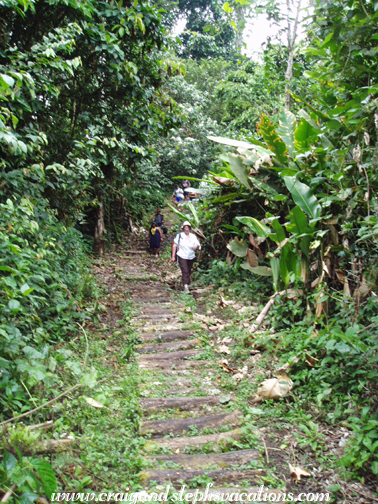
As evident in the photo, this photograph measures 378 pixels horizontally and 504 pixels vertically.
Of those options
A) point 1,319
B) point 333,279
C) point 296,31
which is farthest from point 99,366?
point 296,31

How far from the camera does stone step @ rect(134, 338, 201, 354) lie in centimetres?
514

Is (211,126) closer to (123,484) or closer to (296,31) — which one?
(296,31)

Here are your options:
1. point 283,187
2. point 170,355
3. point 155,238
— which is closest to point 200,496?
point 170,355

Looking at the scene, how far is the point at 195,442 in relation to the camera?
3.37 meters

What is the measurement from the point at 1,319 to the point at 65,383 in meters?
0.94

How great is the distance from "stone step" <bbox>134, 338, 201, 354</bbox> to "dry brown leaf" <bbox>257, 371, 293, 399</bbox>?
1.46 m

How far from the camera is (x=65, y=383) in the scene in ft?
12.9

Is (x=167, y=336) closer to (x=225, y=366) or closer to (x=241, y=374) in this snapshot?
(x=225, y=366)

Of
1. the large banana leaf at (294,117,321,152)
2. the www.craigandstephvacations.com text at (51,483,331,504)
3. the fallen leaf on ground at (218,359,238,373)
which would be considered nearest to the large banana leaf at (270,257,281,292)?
the fallen leaf on ground at (218,359,238,373)

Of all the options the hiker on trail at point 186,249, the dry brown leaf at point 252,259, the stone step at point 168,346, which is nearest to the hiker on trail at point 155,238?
the hiker on trail at point 186,249

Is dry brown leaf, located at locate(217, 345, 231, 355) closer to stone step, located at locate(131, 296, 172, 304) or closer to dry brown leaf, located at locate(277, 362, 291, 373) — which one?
dry brown leaf, located at locate(277, 362, 291, 373)

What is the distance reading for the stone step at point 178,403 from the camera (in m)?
3.84

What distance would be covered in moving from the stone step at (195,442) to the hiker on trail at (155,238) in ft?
25.9

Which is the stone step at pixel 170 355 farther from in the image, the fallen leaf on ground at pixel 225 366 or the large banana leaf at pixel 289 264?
the large banana leaf at pixel 289 264
